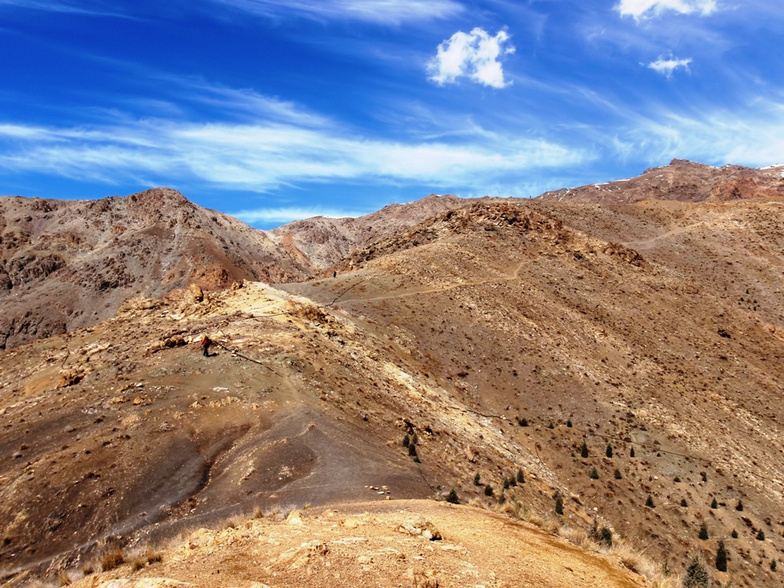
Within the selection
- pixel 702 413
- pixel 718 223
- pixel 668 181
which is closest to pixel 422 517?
pixel 702 413

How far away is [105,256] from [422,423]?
280 ft

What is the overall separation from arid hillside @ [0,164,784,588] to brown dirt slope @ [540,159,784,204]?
7534cm

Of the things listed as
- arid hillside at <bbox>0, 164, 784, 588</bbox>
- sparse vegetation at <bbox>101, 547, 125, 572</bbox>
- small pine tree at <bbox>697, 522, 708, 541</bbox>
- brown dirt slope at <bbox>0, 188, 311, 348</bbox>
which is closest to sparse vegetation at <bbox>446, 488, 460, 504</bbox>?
arid hillside at <bbox>0, 164, 784, 588</bbox>

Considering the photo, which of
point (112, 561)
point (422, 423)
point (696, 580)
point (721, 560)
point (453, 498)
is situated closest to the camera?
point (112, 561)

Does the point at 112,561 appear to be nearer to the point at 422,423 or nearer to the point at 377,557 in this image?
the point at 377,557

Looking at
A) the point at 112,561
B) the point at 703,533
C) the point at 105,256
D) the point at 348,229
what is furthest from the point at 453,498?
the point at 348,229

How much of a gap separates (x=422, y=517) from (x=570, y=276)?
39.3 metres

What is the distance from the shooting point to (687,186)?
13012 centimetres

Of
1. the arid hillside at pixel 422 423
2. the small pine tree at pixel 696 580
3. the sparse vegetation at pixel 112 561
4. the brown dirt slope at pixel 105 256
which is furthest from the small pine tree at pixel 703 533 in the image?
the brown dirt slope at pixel 105 256

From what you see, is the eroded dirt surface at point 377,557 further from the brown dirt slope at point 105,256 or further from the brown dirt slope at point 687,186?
the brown dirt slope at point 687,186

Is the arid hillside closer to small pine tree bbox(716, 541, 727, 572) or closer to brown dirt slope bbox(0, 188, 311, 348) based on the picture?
small pine tree bbox(716, 541, 727, 572)

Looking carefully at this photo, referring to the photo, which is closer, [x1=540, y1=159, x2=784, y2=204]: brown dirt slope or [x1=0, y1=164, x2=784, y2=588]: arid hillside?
[x1=0, y1=164, x2=784, y2=588]: arid hillside

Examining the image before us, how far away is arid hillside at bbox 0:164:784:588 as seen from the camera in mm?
10453

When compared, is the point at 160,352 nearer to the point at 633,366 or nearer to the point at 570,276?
the point at 633,366
